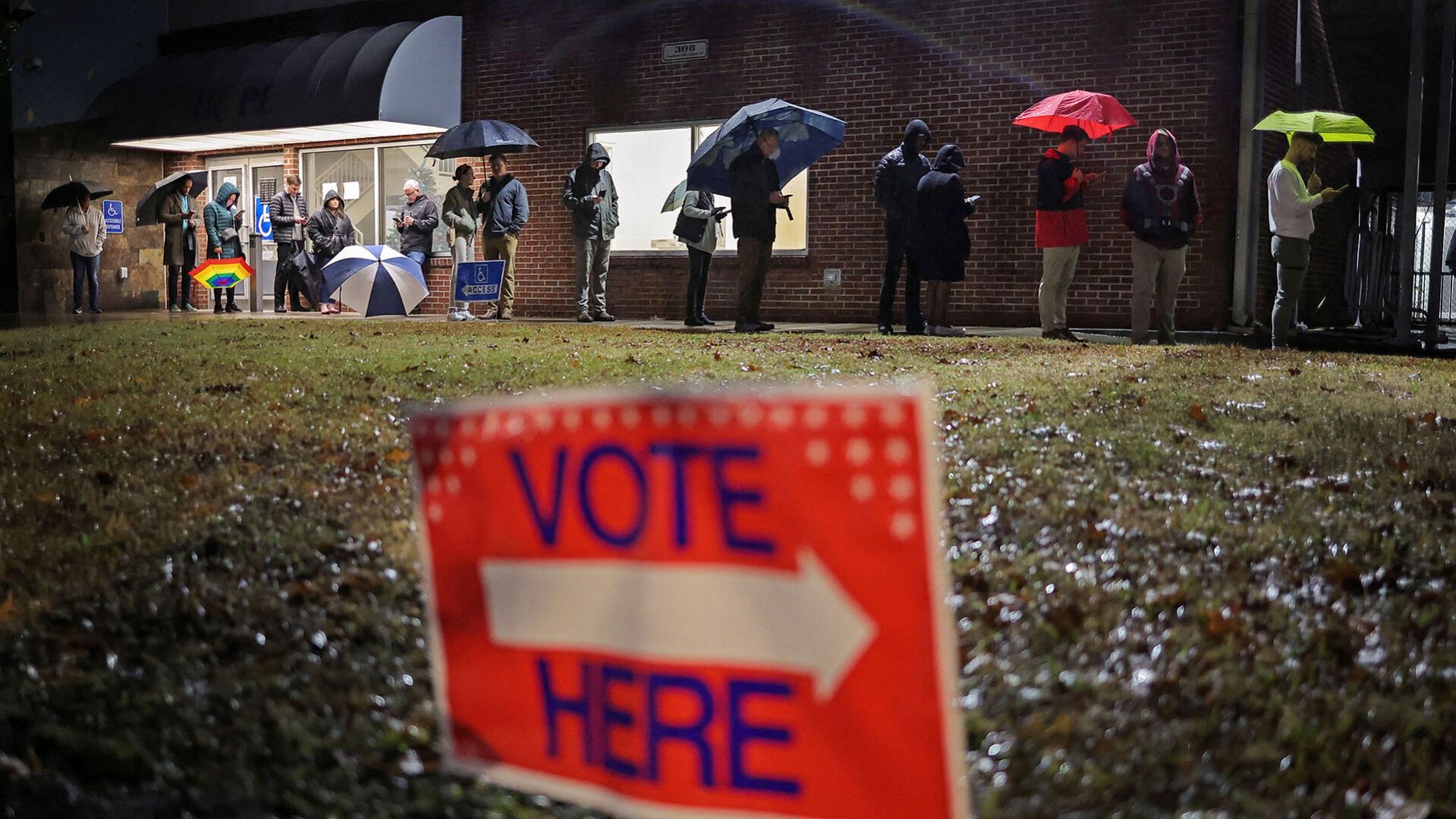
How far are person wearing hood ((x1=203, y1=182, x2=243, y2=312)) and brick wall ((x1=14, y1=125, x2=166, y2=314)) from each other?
3.99 metres

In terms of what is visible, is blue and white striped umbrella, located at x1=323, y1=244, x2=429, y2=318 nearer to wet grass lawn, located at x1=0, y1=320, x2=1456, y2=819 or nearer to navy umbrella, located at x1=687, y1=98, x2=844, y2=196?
navy umbrella, located at x1=687, y1=98, x2=844, y2=196

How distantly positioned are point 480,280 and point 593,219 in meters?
1.61

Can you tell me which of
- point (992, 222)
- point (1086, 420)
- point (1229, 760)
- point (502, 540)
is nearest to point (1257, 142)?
point (992, 222)

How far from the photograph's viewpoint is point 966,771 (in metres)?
2.65

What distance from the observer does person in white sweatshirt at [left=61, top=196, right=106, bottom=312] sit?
2125 centimetres

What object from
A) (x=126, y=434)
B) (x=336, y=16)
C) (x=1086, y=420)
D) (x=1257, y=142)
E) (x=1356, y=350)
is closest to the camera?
(x=126, y=434)

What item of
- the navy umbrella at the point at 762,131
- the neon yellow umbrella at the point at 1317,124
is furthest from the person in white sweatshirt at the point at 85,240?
the neon yellow umbrella at the point at 1317,124

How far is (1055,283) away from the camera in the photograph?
13117 mm

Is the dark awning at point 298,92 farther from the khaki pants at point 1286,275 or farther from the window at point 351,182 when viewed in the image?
the khaki pants at point 1286,275

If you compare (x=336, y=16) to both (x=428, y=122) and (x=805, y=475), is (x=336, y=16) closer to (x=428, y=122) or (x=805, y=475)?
(x=428, y=122)

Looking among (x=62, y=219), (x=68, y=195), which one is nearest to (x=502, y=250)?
(x=68, y=195)

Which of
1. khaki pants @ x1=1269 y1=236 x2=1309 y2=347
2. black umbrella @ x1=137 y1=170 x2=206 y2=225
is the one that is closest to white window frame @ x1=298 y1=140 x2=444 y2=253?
black umbrella @ x1=137 y1=170 x2=206 y2=225

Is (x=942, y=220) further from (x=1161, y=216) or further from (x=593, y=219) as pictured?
(x=593, y=219)

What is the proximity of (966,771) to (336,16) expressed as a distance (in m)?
21.8
